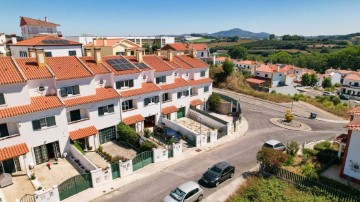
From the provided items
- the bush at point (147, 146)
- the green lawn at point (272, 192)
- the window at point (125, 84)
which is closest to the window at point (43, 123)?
the window at point (125, 84)

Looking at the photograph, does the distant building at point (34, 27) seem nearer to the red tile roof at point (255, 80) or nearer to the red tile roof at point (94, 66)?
the red tile roof at point (94, 66)

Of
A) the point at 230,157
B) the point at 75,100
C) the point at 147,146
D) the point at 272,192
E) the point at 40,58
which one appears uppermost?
the point at 40,58

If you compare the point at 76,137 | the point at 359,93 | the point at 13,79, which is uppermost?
the point at 13,79

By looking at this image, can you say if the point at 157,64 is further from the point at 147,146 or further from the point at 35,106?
the point at 35,106

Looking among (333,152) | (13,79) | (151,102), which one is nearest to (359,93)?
(333,152)

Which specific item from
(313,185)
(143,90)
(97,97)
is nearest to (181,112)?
(143,90)

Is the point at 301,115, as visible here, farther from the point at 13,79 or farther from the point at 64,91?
the point at 13,79

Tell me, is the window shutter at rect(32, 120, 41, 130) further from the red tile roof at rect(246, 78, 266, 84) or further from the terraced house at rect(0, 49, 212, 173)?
the red tile roof at rect(246, 78, 266, 84)
